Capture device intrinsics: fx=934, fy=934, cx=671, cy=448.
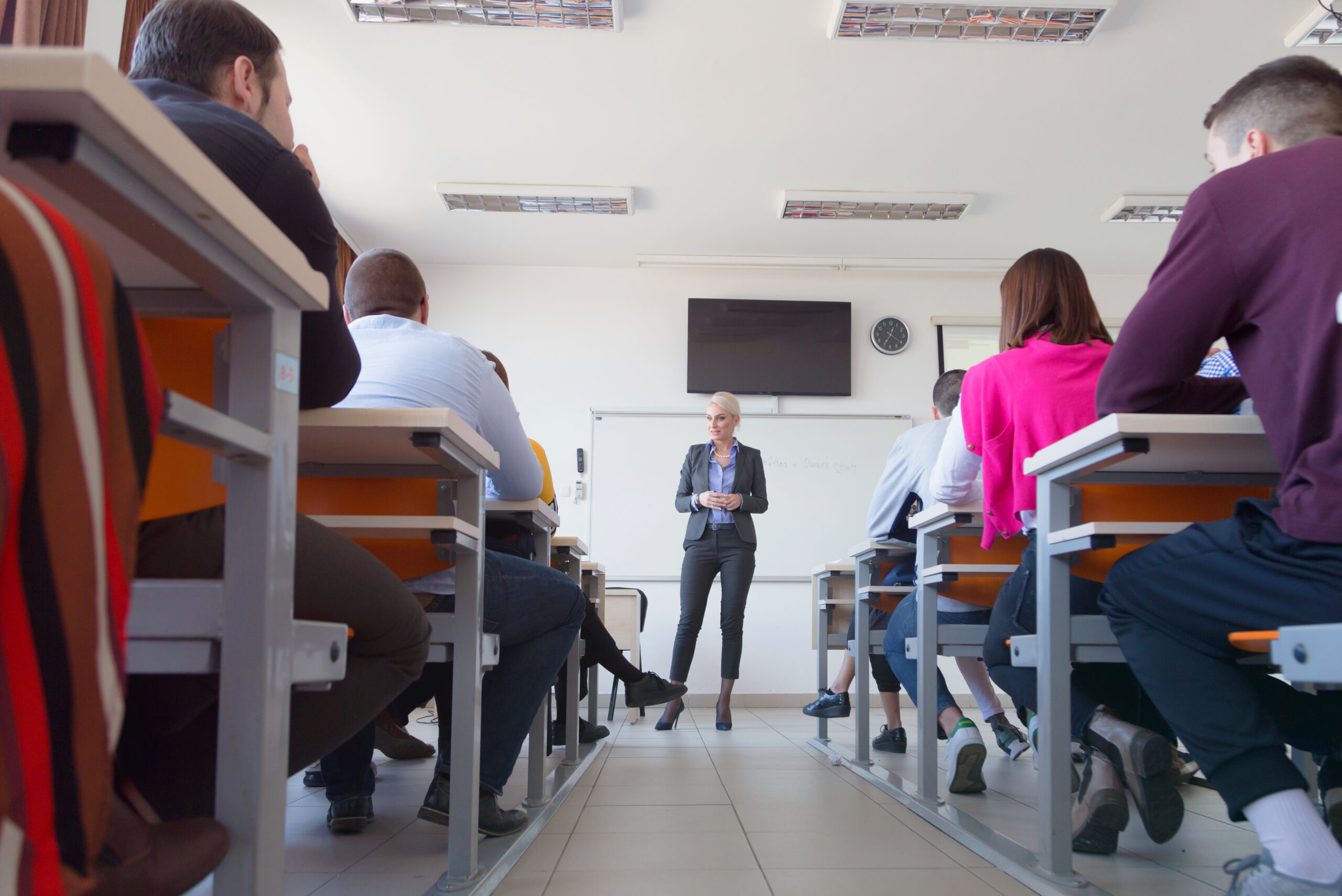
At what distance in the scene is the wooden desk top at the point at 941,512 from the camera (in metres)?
2.07

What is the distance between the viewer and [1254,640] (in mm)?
987

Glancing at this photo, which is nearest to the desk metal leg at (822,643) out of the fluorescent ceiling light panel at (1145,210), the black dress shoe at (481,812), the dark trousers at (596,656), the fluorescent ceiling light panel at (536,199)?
the dark trousers at (596,656)

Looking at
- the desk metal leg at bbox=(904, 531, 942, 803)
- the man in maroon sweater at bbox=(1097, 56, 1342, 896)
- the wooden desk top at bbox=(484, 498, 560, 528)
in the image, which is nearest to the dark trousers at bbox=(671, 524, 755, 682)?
the desk metal leg at bbox=(904, 531, 942, 803)

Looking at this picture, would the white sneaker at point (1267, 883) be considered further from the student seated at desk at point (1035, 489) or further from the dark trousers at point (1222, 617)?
the student seated at desk at point (1035, 489)

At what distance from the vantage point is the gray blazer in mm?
4617

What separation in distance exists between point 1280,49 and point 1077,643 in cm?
351

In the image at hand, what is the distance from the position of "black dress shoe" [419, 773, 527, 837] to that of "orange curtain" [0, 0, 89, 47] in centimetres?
218

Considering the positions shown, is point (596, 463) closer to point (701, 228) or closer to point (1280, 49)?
point (701, 228)

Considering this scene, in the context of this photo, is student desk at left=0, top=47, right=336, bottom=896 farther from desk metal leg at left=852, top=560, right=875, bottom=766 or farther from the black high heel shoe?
the black high heel shoe

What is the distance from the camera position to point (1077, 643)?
1.53 metres

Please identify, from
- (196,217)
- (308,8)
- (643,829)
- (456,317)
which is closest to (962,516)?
(643,829)

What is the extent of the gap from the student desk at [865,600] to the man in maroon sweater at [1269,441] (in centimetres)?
141

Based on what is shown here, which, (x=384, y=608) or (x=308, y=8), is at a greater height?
(x=308, y=8)

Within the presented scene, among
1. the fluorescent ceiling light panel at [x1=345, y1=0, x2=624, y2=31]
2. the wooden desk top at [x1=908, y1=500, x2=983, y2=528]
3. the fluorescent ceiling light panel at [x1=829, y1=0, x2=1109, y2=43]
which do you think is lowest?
the wooden desk top at [x1=908, y1=500, x2=983, y2=528]
